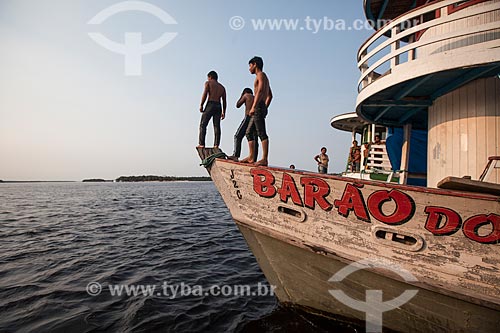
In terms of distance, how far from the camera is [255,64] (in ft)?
13.9

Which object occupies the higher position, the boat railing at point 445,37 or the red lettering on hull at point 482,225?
the boat railing at point 445,37

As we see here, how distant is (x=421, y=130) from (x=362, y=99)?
11.4 ft

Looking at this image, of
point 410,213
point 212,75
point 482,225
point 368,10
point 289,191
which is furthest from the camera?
point 368,10

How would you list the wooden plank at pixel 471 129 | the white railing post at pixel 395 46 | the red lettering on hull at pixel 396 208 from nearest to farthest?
the red lettering on hull at pixel 396 208
the wooden plank at pixel 471 129
the white railing post at pixel 395 46

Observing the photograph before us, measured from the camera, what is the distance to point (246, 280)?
230 inches

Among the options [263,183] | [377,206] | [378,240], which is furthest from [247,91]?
[378,240]

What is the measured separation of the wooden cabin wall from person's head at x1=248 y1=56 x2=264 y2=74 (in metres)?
3.30

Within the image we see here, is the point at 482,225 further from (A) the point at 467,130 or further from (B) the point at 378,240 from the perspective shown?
(A) the point at 467,130

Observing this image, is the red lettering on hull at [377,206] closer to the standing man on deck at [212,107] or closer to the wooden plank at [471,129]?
the standing man on deck at [212,107]

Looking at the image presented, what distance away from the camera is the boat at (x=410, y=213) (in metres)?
2.55

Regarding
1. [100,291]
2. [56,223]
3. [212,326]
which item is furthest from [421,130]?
[56,223]

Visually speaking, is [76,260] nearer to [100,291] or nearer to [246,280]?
[100,291]

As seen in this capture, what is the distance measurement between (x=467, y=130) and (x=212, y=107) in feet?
14.2

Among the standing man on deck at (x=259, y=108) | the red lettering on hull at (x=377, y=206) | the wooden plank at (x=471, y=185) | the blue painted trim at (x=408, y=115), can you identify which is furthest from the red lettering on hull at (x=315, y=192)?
the blue painted trim at (x=408, y=115)
